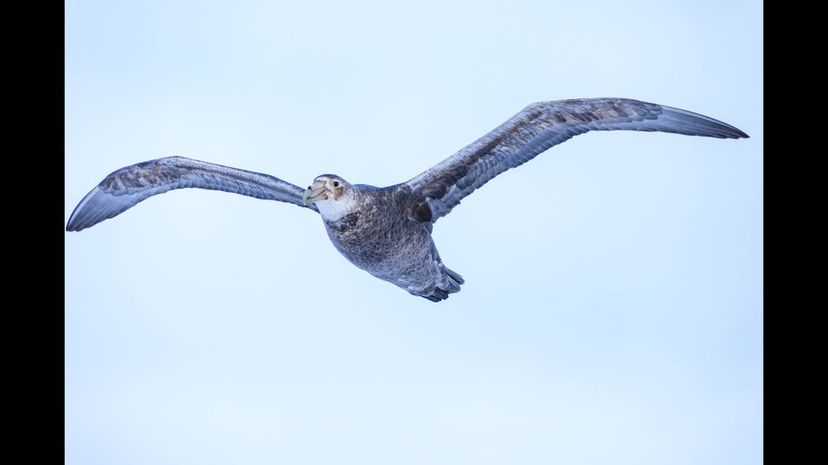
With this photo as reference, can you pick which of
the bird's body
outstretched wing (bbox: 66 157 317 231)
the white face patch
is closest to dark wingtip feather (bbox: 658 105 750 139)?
the bird's body

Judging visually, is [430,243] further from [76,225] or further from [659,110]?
[76,225]

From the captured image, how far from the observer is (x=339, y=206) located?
771 centimetres

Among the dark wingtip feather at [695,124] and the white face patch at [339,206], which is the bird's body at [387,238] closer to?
the white face patch at [339,206]

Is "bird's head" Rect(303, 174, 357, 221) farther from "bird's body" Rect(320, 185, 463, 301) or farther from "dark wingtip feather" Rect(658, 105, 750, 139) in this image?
"dark wingtip feather" Rect(658, 105, 750, 139)

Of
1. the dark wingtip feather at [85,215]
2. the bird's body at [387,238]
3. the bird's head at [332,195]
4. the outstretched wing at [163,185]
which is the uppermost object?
the outstretched wing at [163,185]

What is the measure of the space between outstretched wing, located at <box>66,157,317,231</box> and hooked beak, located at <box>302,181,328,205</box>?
88 cm

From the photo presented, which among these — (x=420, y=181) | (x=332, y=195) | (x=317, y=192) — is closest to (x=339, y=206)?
(x=332, y=195)

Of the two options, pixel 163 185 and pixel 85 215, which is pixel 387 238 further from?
pixel 85 215

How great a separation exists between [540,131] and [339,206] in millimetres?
1842

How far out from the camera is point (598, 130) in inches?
324

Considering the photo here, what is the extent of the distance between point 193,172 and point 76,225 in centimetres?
126

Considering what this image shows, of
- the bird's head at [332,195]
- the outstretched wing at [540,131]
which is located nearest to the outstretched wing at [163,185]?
the bird's head at [332,195]

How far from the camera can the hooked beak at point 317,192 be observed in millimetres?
7660

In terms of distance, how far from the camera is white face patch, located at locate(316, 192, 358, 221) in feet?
25.3
